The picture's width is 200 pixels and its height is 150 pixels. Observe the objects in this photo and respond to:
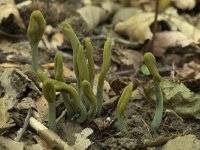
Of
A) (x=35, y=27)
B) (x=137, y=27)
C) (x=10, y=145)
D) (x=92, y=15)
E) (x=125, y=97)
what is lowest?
(x=137, y=27)

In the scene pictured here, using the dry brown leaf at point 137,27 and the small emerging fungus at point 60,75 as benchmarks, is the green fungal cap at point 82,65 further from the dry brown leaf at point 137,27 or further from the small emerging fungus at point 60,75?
the dry brown leaf at point 137,27

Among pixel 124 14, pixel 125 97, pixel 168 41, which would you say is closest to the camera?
pixel 125 97

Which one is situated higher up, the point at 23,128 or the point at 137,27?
the point at 23,128

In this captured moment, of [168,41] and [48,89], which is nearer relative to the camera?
[48,89]

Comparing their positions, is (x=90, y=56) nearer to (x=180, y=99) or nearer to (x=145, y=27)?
(x=180, y=99)

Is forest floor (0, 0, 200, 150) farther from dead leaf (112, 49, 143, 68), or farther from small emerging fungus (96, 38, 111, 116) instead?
small emerging fungus (96, 38, 111, 116)

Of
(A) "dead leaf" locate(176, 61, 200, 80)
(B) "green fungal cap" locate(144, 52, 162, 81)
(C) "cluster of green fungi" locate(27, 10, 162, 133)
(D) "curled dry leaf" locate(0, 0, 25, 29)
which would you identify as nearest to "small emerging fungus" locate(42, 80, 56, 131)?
(C) "cluster of green fungi" locate(27, 10, 162, 133)

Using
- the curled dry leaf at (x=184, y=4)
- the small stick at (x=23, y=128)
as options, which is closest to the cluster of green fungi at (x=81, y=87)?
the small stick at (x=23, y=128)

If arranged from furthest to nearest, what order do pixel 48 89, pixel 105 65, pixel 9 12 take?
pixel 9 12
pixel 105 65
pixel 48 89

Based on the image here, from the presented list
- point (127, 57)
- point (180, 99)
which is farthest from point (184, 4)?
point (180, 99)

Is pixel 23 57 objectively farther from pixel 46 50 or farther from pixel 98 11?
pixel 98 11
